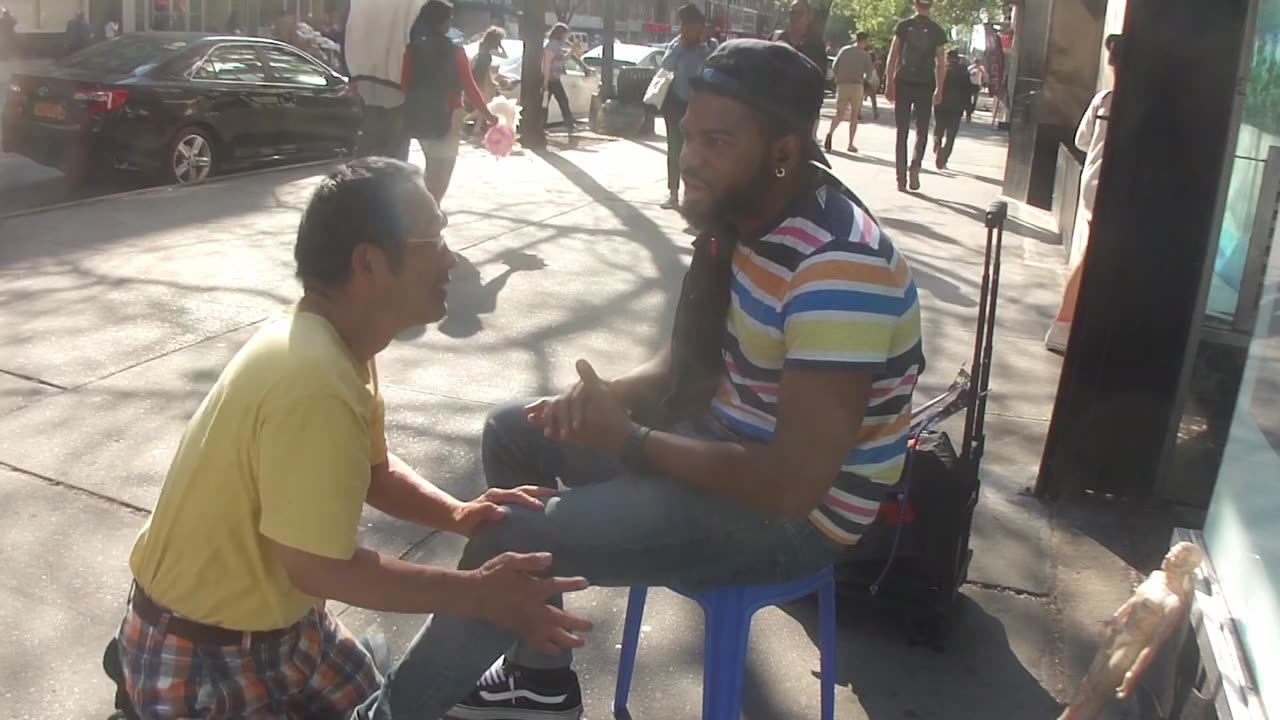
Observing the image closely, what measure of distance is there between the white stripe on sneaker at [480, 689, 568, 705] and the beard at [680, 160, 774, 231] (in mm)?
978

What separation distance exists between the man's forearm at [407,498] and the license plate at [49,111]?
9.37 m

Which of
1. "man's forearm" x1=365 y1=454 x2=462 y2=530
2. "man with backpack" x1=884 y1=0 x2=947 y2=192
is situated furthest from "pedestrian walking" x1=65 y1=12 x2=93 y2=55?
A: "man's forearm" x1=365 y1=454 x2=462 y2=530

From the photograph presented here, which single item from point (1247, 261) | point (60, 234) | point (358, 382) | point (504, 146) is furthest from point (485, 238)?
point (358, 382)

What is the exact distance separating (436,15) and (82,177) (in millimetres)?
4623

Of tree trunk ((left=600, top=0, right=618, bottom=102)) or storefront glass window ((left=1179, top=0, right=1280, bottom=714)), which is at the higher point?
tree trunk ((left=600, top=0, right=618, bottom=102))

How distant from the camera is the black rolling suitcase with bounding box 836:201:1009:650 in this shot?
10.4 feet

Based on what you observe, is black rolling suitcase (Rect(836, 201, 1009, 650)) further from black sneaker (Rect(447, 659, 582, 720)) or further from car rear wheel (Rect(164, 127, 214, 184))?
car rear wheel (Rect(164, 127, 214, 184))

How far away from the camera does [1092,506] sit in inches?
166

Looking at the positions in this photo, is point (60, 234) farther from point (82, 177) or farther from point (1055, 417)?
point (1055, 417)

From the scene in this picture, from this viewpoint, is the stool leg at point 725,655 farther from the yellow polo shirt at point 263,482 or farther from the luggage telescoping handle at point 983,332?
the luggage telescoping handle at point 983,332

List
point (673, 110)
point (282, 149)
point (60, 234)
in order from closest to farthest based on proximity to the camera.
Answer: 1. point (60, 234)
2. point (673, 110)
3. point (282, 149)

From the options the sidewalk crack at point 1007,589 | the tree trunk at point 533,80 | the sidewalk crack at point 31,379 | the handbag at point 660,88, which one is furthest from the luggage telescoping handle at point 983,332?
the tree trunk at point 533,80

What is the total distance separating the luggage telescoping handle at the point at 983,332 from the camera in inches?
127

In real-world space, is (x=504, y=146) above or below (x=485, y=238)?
above
